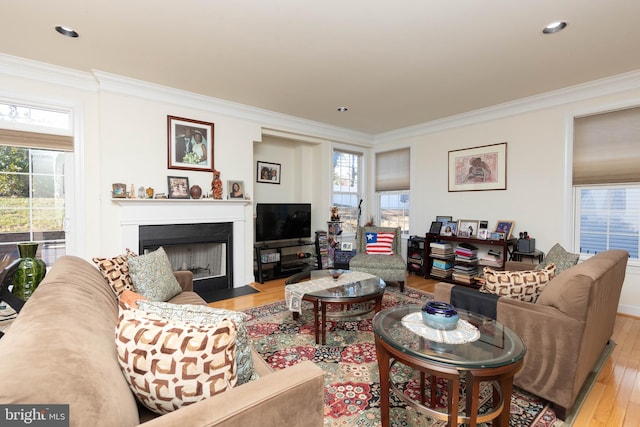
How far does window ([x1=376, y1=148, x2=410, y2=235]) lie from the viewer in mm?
5402

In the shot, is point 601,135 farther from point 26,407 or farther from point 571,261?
point 26,407

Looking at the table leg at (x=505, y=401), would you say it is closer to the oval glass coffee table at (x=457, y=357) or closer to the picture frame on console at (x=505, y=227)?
the oval glass coffee table at (x=457, y=357)

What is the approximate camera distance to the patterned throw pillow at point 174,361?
0.91 meters

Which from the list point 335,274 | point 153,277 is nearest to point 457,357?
point 335,274

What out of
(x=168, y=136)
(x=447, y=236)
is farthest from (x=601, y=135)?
(x=168, y=136)

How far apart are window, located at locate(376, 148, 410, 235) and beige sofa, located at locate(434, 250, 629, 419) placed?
141 inches

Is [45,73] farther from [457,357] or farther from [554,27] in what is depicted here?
[554,27]

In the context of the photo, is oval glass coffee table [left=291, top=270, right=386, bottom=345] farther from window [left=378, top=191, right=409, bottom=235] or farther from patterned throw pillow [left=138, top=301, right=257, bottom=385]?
window [left=378, top=191, right=409, bottom=235]

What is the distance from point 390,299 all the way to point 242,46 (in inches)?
124

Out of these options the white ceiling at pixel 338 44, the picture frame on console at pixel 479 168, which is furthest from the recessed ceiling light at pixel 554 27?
the picture frame on console at pixel 479 168

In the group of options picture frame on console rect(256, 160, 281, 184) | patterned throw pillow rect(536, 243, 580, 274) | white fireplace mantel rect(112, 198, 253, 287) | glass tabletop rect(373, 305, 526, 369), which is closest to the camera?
glass tabletop rect(373, 305, 526, 369)

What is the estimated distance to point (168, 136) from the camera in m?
3.65

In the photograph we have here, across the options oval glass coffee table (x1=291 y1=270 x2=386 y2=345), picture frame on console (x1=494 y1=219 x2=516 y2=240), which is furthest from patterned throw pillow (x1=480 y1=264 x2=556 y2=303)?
picture frame on console (x1=494 y1=219 x2=516 y2=240)

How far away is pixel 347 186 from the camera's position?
18.8ft
